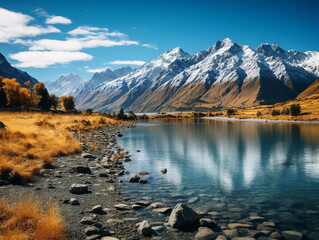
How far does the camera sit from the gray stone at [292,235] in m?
12.4

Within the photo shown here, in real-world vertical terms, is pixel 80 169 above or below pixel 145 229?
above

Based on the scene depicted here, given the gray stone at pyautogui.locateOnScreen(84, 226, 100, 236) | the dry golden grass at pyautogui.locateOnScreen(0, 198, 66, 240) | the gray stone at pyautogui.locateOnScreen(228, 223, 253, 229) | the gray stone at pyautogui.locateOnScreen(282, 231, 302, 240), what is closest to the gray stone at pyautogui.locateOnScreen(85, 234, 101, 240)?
the gray stone at pyautogui.locateOnScreen(84, 226, 100, 236)

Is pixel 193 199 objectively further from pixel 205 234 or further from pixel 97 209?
pixel 97 209

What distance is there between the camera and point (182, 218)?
1301 cm

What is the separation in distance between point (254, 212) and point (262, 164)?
17367 millimetres

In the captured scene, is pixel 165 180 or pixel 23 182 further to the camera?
pixel 165 180

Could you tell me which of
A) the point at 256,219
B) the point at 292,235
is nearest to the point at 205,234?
the point at 256,219

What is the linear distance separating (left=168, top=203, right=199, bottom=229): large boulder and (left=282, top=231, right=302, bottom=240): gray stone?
167 inches

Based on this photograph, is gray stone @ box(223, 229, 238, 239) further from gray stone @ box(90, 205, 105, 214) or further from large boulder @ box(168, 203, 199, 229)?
gray stone @ box(90, 205, 105, 214)

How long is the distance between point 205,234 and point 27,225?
24.9ft

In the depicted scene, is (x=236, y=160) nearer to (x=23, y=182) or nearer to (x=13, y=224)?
(x=23, y=182)

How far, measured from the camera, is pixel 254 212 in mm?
15633

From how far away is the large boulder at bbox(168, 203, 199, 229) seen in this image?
1293 centimetres

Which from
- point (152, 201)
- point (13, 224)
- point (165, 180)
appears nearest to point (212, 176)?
point (165, 180)
